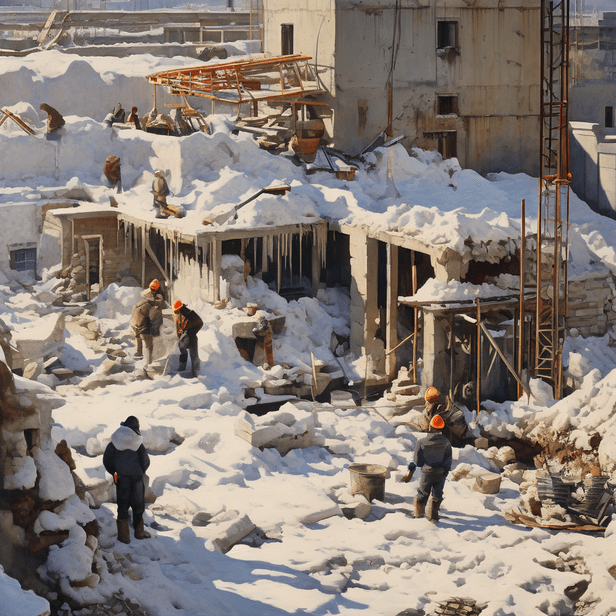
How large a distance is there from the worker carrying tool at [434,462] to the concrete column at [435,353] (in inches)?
234

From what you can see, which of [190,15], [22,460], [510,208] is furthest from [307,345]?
[190,15]

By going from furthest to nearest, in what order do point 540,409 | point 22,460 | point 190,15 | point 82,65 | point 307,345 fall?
point 190,15 → point 82,65 → point 307,345 → point 540,409 → point 22,460

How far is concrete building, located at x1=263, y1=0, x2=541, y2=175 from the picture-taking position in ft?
85.6

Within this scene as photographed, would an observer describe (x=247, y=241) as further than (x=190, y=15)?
No

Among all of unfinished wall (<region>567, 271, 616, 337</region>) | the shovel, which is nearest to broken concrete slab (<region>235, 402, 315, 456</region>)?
unfinished wall (<region>567, 271, 616, 337</region>)

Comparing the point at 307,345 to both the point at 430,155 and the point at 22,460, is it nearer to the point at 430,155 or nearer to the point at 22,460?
the point at 430,155

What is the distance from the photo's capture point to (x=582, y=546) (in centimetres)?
1198

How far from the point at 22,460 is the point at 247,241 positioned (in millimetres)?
13324

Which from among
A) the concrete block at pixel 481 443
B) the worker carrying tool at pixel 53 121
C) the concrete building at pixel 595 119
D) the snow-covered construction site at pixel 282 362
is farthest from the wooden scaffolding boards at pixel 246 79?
the concrete block at pixel 481 443

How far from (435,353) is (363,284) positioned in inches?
139

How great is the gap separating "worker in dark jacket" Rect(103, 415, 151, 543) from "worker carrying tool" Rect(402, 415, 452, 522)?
3564mm

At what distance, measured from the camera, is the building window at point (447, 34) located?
26.5 metres

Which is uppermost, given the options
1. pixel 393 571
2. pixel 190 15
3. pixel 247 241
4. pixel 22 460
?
pixel 190 15

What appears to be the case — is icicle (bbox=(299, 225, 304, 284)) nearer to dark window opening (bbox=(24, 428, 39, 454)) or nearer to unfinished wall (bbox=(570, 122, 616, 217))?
unfinished wall (bbox=(570, 122, 616, 217))
